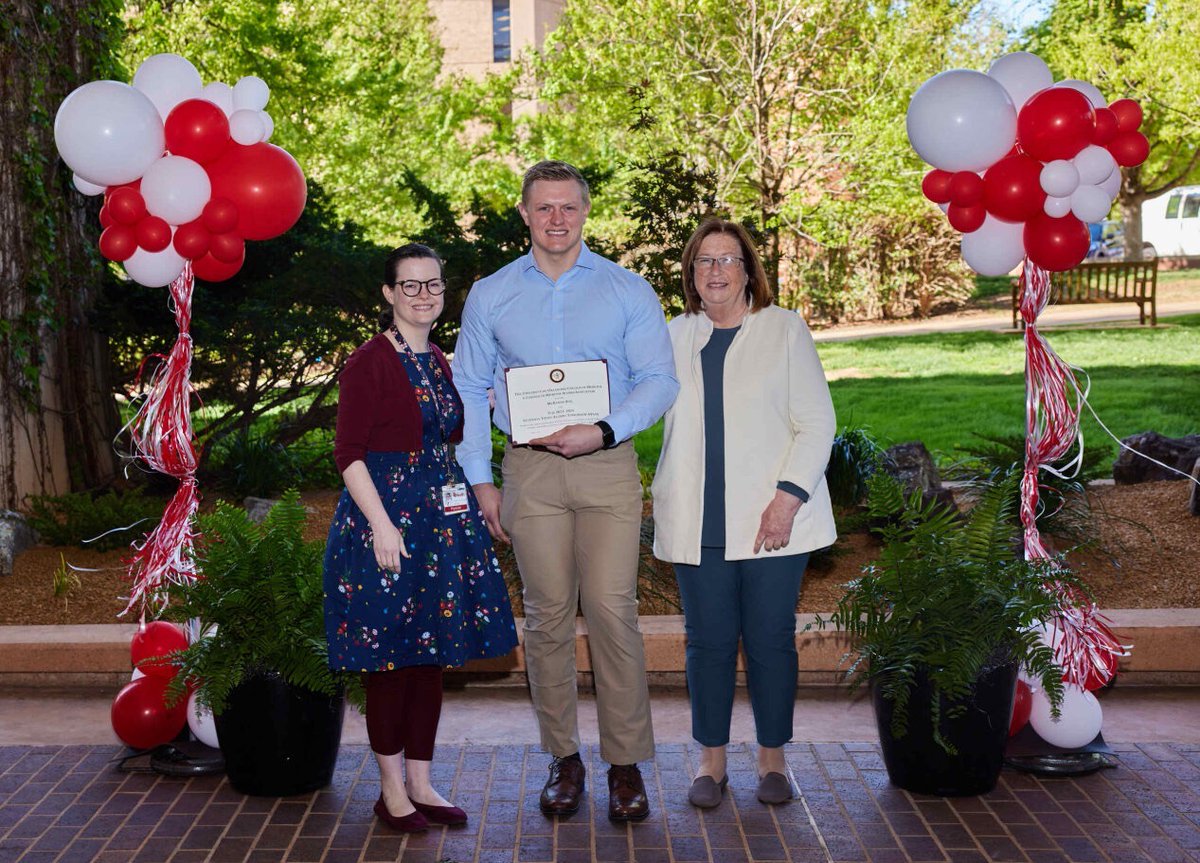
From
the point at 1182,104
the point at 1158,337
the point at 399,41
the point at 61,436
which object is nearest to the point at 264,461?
the point at 61,436

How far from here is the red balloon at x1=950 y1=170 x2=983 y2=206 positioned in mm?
4719

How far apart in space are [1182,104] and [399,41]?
1530cm

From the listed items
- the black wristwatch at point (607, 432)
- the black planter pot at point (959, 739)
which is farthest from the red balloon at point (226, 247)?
the black planter pot at point (959, 739)

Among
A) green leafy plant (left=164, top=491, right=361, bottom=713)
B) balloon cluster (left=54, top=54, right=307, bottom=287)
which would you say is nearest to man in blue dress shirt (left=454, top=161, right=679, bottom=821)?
green leafy plant (left=164, top=491, right=361, bottom=713)

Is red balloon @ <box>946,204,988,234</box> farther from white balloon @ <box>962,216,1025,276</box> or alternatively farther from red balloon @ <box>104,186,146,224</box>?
red balloon @ <box>104,186,146,224</box>

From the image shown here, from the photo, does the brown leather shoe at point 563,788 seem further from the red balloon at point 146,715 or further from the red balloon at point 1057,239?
the red balloon at point 1057,239

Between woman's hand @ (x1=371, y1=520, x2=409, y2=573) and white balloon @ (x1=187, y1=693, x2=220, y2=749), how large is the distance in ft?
4.06

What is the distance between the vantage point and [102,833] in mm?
4422

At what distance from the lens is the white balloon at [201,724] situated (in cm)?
492

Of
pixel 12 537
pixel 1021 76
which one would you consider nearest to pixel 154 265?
pixel 1021 76

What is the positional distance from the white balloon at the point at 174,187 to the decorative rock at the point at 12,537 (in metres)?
3.74

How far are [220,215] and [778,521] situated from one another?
2.32 meters

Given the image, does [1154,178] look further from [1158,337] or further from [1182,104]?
[1158,337]

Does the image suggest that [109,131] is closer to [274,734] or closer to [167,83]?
[167,83]
